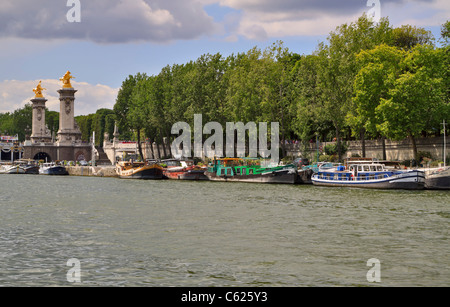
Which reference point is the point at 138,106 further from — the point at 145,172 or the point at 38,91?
the point at 38,91

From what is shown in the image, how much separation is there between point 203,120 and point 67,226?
215 feet

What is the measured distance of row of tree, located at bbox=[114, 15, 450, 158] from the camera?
215 ft

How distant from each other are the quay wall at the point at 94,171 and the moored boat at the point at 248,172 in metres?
29.8

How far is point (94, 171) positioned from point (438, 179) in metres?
71.5

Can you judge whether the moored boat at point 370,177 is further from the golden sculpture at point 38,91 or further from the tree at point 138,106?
the golden sculpture at point 38,91

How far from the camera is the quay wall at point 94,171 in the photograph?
105037 mm

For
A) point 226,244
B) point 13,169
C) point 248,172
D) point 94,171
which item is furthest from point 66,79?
point 226,244

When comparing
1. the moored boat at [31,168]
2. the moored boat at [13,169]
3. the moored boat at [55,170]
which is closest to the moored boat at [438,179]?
the moored boat at [55,170]

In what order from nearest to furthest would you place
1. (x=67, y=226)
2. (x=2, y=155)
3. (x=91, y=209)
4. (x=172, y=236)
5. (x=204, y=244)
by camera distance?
(x=204, y=244) → (x=172, y=236) → (x=67, y=226) → (x=91, y=209) → (x=2, y=155)

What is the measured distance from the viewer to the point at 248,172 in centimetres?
7375

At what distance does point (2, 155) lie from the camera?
181750mm

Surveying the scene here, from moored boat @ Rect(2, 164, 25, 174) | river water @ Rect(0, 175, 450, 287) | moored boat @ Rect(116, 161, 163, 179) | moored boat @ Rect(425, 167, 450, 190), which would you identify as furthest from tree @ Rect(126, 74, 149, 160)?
river water @ Rect(0, 175, 450, 287)
